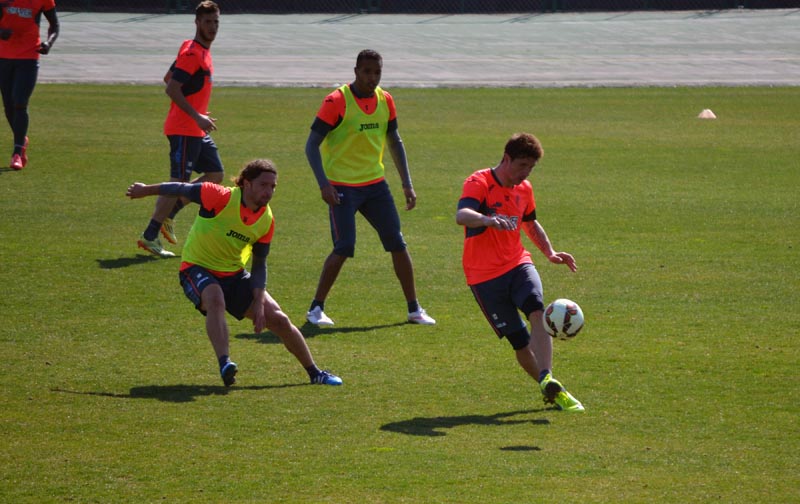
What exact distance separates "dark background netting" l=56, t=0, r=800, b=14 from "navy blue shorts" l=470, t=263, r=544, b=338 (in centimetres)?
3551

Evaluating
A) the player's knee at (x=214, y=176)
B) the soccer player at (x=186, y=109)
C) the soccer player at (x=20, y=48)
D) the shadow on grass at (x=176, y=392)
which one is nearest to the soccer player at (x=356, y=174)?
the shadow on grass at (x=176, y=392)

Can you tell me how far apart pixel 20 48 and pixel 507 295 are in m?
10.6

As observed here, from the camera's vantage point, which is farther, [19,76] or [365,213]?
[19,76]

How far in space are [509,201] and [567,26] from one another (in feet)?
109

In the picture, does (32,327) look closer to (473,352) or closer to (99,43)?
(473,352)

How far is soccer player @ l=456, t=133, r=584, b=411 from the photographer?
25.8 feet

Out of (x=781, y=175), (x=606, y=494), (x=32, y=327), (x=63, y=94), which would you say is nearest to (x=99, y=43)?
(x=63, y=94)

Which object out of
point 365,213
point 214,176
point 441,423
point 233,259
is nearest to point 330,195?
point 365,213

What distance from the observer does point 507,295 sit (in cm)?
813

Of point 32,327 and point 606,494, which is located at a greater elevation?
point 606,494

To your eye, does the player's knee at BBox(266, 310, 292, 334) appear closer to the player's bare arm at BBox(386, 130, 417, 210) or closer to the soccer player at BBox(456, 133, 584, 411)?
the soccer player at BBox(456, 133, 584, 411)

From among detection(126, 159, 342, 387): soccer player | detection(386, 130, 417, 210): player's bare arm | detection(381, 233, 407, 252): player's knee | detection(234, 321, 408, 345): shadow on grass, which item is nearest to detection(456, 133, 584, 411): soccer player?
detection(126, 159, 342, 387): soccer player

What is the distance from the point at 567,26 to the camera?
4009 centimetres

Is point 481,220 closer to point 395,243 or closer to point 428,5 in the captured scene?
point 395,243
